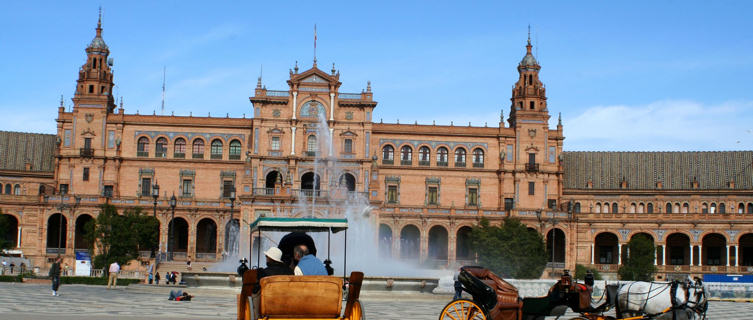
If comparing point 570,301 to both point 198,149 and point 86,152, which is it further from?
point 86,152

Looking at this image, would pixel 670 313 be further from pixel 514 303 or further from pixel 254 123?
pixel 254 123

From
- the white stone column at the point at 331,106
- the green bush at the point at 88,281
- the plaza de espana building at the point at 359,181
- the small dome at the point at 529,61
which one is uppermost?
the small dome at the point at 529,61

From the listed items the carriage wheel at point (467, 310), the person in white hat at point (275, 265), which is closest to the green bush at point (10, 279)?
the carriage wheel at point (467, 310)

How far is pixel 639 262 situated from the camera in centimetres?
6706

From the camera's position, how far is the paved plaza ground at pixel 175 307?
77.9 feet

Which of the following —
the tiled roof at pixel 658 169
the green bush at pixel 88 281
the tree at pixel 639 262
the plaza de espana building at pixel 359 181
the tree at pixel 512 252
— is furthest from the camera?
the tiled roof at pixel 658 169

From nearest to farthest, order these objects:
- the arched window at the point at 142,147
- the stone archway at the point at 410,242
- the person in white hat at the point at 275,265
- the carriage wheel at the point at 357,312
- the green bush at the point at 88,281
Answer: the carriage wheel at the point at 357,312
the person in white hat at the point at 275,265
the green bush at the point at 88,281
the stone archway at the point at 410,242
the arched window at the point at 142,147

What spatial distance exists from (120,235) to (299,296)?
51.3 meters

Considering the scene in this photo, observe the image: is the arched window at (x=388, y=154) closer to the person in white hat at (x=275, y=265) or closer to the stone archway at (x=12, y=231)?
the stone archway at (x=12, y=231)

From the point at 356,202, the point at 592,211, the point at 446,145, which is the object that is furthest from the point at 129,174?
the point at 592,211

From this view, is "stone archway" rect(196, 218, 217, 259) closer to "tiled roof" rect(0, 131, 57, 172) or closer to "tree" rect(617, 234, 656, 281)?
"tiled roof" rect(0, 131, 57, 172)

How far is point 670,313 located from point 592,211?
68971 mm

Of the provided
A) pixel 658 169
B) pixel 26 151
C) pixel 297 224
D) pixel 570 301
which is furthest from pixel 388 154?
pixel 570 301

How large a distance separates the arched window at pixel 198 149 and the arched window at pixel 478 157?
24146 millimetres
